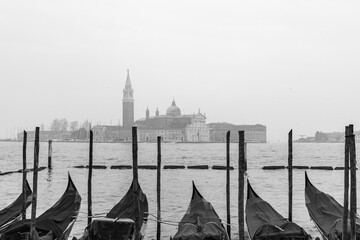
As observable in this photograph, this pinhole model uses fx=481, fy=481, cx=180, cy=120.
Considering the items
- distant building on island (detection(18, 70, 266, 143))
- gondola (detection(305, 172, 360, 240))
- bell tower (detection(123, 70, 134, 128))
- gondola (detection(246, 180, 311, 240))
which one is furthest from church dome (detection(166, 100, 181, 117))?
gondola (detection(246, 180, 311, 240))

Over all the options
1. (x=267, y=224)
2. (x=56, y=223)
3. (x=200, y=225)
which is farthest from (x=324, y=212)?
(x=56, y=223)

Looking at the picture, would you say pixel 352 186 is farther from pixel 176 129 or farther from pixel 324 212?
pixel 176 129

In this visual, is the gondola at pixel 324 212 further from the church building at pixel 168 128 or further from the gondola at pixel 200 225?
the church building at pixel 168 128

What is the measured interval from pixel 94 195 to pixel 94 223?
9947 millimetres

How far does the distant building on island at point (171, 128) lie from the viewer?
5413 inches

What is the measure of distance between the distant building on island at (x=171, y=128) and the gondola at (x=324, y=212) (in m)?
125

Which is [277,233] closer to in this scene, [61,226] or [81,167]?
[61,226]

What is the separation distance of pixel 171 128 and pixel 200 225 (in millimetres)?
128117

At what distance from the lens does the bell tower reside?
452ft

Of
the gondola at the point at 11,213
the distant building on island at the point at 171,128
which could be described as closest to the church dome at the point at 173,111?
the distant building on island at the point at 171,128

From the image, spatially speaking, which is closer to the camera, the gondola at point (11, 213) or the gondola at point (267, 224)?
the gondola at point (267, 224)

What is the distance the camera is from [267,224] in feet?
28.5

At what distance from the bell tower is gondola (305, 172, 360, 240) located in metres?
127

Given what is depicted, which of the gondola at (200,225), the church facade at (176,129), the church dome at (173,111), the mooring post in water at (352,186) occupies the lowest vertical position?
the gondola at (200,225)
